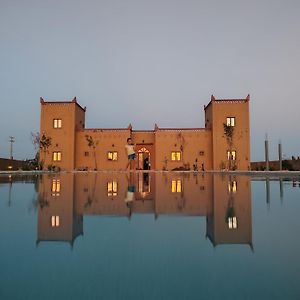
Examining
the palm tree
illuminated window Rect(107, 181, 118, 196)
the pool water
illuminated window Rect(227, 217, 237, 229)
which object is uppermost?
the palm tree

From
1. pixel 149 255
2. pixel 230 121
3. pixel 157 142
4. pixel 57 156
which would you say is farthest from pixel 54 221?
pixel 57 156

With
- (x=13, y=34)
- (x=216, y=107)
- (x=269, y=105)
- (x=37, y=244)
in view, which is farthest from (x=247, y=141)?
(x=37, y=244)

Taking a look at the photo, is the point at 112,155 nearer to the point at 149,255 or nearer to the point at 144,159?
the point at 144,159

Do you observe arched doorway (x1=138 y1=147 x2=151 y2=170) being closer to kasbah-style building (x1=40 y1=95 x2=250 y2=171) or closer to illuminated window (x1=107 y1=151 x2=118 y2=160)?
kasbah-style building (x1=40 y1=95 x2=250 y2=171)

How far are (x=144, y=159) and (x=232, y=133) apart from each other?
8.71m

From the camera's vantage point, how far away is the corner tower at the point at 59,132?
2981 centimetres

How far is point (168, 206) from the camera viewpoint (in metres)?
4.17

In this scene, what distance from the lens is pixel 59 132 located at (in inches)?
1187

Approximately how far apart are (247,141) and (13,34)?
2052cm

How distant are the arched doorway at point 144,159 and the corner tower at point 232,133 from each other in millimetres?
6260

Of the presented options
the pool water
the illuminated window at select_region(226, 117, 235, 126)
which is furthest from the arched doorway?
the pool water

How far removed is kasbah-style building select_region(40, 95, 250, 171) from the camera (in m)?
28.9

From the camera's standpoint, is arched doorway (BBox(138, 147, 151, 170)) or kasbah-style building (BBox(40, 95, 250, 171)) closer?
kasbah-style building (BBox(40, 95, 250, 171))

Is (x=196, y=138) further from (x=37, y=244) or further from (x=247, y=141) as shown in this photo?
(x=37, y=244)
